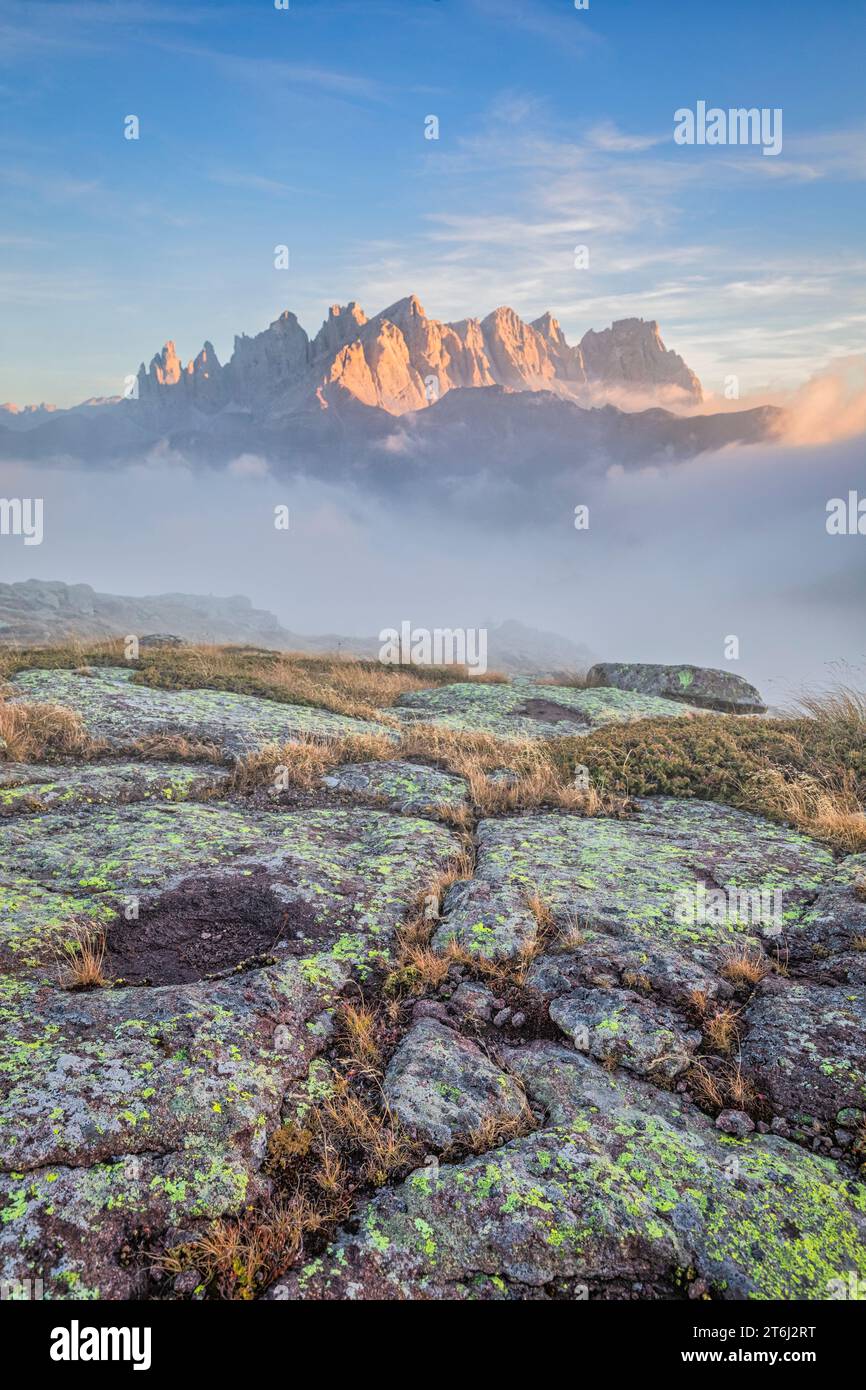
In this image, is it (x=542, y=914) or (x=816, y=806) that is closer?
(x=542, y=914)

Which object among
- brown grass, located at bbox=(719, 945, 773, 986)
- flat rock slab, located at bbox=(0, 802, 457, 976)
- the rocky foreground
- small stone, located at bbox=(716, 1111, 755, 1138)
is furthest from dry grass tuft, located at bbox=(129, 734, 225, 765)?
small stone, located at bbox=(716, 1111, 755, 1138)

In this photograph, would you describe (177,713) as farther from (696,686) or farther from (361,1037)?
(696,686)

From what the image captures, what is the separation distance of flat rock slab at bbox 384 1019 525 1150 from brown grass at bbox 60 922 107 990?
8.35ft

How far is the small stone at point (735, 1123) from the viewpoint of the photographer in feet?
15.3

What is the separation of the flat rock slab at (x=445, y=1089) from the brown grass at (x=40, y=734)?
30.1 ft

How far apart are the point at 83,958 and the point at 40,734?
7.57 meters

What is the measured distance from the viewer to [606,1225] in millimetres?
3820

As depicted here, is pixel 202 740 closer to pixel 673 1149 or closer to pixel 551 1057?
pixel 551 1057

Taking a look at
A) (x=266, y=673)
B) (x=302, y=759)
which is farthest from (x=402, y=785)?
(x=266, y=673)

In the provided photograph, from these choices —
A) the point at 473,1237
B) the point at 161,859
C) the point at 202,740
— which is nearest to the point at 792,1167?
the point at 473,1237

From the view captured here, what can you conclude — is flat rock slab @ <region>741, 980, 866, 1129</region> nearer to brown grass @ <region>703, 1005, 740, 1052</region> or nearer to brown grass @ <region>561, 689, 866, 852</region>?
brown grass @ <region>703, 1005, 740, 1052</region>

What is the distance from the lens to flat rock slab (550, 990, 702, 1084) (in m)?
5.20

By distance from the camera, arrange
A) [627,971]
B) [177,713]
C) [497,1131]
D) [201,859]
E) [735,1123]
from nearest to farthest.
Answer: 1. [497,1131]
2. [735,1123]
3. [627,971]
4. [201,859]
5. [177,713]

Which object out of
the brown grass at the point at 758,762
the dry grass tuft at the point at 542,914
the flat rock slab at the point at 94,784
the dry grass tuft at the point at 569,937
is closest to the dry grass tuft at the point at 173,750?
the flat rock slab at the point at 94,784
